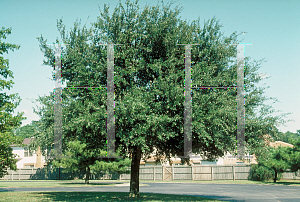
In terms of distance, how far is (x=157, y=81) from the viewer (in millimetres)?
14648

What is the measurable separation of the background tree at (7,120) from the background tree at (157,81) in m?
3.44

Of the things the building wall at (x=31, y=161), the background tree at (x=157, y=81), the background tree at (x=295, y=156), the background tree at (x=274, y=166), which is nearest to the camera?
the background tree at (x=157, y=81)

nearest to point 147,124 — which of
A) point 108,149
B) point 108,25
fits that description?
point 108,149

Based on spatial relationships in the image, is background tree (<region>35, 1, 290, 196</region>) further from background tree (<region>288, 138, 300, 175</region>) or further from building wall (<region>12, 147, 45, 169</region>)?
building wall (<region>12, 147, 45, 169</region>)

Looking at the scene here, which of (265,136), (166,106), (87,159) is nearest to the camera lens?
(166,106)

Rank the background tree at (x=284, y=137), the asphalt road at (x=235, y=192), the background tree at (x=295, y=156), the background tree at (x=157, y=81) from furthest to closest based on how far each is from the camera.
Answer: the background tree at (x=295, y=156)
the asphalt road at (x=235, y=192)
the background tree at (x=284, y=137)
the background tree at (x=157, y=81)

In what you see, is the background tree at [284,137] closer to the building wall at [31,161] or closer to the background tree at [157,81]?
the background tree at [157,81]

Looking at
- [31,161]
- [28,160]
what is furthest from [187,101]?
[28,160]

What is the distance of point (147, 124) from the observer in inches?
529

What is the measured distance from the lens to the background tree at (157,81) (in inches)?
548

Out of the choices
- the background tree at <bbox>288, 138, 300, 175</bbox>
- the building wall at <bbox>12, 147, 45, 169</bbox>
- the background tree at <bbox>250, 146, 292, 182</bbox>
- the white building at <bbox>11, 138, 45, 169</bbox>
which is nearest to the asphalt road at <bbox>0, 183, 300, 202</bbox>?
the background tree at <bbox>288, 138, 300, 175</bbox>

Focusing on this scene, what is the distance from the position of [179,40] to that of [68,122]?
6.58 m

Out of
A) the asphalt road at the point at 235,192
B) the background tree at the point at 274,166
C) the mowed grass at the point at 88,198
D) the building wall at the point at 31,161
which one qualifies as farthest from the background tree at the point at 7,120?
the building wall at the point at 31,161

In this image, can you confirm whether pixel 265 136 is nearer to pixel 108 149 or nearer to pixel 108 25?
pixel 108 149
